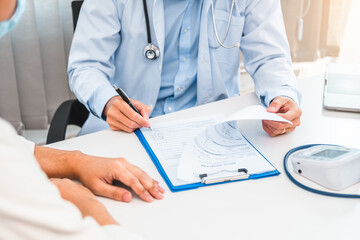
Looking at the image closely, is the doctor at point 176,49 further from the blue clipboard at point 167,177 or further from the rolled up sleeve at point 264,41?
the blue clipboard at point 167,177

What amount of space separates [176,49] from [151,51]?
117 mm

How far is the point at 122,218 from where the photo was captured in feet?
2.29

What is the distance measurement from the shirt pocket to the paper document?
437mm

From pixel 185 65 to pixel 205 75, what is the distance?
0.08 m

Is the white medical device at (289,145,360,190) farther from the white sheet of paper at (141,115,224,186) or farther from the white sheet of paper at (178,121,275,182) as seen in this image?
the white sheet of paper at (141,115,224,186)

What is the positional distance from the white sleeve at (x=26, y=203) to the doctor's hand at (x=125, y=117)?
1.66 ft

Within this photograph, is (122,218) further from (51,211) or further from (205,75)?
(205,75)

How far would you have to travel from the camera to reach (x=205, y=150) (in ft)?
2.90

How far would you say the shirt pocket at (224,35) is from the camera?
1.35 m

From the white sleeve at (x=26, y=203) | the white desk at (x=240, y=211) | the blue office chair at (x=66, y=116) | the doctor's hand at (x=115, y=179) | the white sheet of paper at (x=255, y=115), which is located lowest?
the blue office chair at (x=66, y=116)

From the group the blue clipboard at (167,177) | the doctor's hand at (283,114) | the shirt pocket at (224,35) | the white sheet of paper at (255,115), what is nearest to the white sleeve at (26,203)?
the blue clipboard at (167,177)

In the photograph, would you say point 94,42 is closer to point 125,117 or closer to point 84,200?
point 125,117

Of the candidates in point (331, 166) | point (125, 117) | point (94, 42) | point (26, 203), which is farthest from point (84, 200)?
point (94, 42)

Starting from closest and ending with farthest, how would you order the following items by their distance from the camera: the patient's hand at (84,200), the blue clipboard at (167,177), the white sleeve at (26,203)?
the white sleeve at (26,203), the patient's hand at (84,200), the blue clipboard at (167,177)
